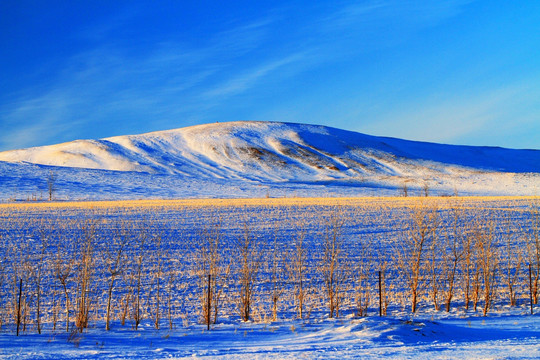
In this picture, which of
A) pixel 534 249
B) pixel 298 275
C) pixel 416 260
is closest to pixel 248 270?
pixel 298 275

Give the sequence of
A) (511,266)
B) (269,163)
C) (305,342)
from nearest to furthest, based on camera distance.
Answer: (305,342)
(511,266)
(269,163)

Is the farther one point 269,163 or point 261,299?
point 269,163

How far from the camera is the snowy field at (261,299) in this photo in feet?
32.3

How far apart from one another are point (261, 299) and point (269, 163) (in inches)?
4889

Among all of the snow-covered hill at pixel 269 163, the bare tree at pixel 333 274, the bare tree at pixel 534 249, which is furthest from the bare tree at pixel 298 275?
the snow-covered hill at pixel 269 163

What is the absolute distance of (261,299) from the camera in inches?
635

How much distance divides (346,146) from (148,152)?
64596mm

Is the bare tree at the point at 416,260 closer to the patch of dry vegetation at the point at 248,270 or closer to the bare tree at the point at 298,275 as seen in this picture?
the patch of dry vegetation at the point at 248,270

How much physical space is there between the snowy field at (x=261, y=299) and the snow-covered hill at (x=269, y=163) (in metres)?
51.2

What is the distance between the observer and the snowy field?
984 centimetres

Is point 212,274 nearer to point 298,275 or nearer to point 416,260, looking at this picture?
point 298,275

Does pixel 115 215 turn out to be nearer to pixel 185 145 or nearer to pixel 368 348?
pixel 368 348

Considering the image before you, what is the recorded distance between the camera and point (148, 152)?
14712cm

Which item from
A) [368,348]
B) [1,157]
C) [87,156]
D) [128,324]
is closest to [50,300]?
[128,324]
